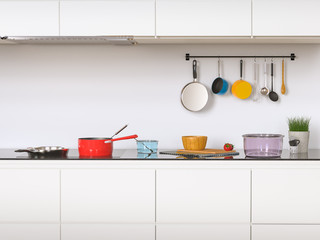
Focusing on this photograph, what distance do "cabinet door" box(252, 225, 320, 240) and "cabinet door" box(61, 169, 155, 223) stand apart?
0.64 metres

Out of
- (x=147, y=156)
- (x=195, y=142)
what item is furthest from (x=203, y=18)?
(x=147, y=156)

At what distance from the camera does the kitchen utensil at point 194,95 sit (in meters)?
3.52

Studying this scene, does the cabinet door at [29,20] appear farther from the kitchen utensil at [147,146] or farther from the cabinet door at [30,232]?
the cabinet door at [30,232]

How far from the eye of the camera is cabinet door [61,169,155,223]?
2.89 m

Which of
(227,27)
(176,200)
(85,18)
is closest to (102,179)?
(176,200)

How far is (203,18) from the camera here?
10.3 ft

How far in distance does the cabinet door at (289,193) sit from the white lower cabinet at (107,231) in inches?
26.8

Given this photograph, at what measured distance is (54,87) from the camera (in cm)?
358

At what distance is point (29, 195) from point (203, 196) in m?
1.05

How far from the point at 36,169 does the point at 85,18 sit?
1.04 meters

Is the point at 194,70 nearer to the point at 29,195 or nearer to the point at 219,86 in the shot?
the point at 219,86

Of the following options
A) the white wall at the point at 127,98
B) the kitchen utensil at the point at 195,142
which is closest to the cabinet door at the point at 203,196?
the kitchen utensil at the point at 195,142

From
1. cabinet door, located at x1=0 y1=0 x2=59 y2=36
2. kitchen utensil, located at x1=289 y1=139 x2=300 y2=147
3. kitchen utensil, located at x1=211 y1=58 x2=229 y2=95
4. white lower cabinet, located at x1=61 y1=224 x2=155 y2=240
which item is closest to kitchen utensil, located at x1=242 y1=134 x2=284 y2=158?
kitchen utensil, located at x1=289 y1=139 x2=300 y2=147

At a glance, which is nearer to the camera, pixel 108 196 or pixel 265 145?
pixel 108 196
